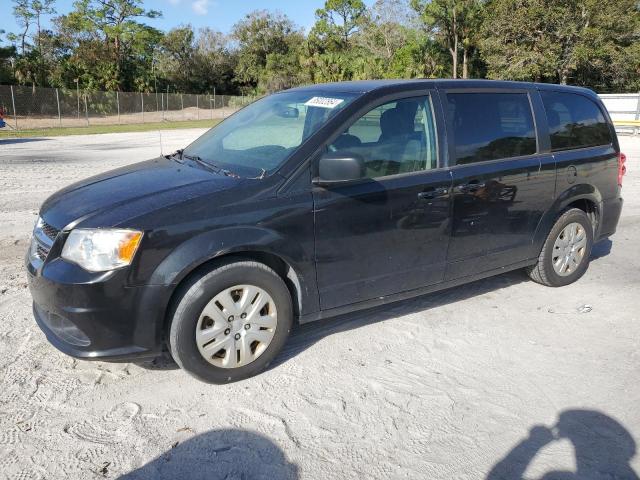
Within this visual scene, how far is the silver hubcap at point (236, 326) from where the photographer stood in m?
3.35

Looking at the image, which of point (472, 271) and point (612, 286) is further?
point (612, 286)

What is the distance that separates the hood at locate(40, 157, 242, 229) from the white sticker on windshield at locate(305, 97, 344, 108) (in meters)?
0.93

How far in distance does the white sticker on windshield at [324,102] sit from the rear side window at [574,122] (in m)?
2.10

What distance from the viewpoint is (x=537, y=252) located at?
5.00m

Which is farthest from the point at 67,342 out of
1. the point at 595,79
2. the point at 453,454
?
the point at 595,79

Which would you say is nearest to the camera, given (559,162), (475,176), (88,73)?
(475,176)

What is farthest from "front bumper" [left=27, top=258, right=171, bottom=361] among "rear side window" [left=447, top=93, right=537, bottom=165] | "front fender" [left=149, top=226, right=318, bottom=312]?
"rear side window" [left=447, top=93, right=537, bottom=165]

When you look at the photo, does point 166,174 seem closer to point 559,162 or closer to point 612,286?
point 559,162

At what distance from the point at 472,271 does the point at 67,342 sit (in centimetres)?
302

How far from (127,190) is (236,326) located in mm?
1111

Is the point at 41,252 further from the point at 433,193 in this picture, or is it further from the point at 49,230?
the point at 433,193

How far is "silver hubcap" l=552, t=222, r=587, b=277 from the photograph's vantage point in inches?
203

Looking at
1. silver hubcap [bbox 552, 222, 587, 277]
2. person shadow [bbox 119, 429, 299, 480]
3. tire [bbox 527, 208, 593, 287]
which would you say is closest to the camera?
person shadow [bbox 119, 429, 299, 480]

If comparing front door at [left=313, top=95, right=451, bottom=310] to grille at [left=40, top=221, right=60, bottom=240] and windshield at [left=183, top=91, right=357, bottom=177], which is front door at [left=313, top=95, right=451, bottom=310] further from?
grille at [left=40, top=221, right=60, bottom=240]
